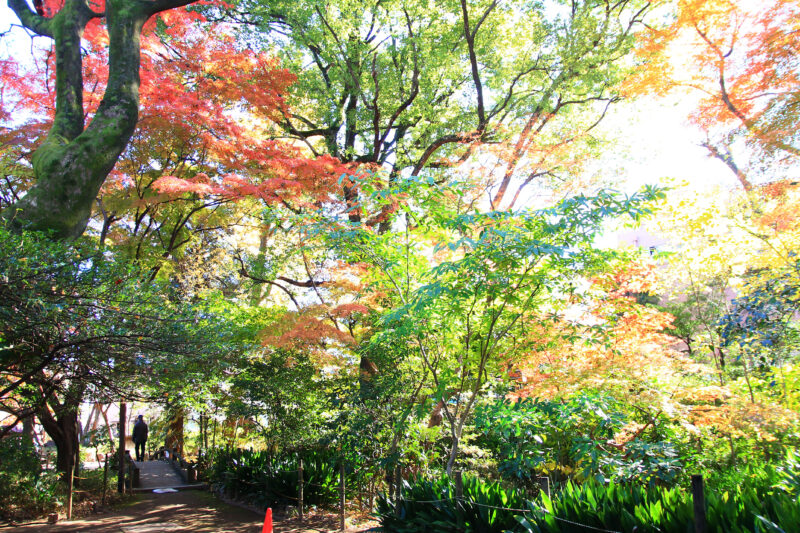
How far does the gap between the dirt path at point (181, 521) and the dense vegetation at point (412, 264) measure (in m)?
0.66

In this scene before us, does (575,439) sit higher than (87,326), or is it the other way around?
(87,326)

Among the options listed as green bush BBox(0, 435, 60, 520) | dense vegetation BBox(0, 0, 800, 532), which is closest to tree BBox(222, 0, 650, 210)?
dense vegetation BBox(0, 0, 800, 532)

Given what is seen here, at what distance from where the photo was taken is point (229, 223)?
13758mm

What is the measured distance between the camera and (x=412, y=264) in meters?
6.02

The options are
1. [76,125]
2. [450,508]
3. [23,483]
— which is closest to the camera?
[450,508]

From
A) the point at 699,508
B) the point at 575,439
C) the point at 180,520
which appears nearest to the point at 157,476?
the point at 180,520

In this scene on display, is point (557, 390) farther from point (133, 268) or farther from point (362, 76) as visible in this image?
point (362, 76)

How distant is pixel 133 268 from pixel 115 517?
19.3 feet

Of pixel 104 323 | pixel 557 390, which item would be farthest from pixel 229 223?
pixel 557 390

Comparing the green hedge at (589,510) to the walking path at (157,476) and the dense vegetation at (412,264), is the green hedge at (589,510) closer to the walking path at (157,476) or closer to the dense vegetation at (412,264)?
the dense vegetation at (412,264)

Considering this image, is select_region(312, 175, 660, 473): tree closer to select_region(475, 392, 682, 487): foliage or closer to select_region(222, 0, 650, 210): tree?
select_region(475, 392, 682, 487): foliage

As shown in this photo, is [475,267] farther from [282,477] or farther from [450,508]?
[282,477]

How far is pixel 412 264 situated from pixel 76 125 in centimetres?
499

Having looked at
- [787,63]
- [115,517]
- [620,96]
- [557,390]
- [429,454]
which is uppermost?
[620,96]
